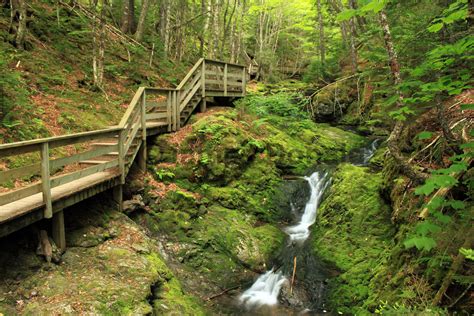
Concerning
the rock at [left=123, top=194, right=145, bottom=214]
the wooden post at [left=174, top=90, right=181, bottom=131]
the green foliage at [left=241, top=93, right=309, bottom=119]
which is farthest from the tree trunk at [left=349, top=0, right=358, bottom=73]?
the rock at [left=123, top=194, right=145, bottom=214]

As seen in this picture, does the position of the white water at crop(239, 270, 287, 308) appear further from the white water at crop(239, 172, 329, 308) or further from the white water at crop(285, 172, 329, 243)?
the white water at crop(285, 172, 329, 243)

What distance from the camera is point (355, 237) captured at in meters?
7.91

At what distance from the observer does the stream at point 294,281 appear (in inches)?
273

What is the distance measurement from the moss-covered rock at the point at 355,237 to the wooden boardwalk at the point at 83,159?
5.31 metres

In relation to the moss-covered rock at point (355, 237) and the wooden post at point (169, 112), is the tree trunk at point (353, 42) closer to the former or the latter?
the moss-covered rock at point (355, 237)

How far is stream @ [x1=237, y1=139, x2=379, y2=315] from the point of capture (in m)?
6.93

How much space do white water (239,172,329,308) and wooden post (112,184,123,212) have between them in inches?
141

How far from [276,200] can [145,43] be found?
12.3 m

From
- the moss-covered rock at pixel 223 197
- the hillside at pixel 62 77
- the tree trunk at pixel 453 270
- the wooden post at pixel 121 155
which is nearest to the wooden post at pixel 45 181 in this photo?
the wooden post at pixel 121 155

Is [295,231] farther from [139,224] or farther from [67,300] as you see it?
[67,300]

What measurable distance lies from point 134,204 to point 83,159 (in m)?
2.09

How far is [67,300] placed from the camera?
4.83 m

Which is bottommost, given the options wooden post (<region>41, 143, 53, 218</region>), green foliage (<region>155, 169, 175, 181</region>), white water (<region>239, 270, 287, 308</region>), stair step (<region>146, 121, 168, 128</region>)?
white water (<region>239, 270, 287, 308</region>)

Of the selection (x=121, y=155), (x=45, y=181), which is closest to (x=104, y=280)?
(x=45, y=181)
